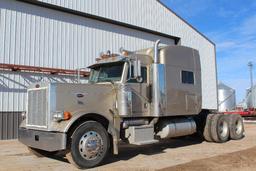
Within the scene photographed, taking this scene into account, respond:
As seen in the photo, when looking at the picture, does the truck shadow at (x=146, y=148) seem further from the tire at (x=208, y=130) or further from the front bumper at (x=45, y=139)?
the front bumper at (x=45, y=139)

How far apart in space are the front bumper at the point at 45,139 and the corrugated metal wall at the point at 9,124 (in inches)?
228

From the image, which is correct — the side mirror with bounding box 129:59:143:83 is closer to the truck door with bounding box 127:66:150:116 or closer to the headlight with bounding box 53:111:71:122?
the truck door with bounding box 127:66:150:116

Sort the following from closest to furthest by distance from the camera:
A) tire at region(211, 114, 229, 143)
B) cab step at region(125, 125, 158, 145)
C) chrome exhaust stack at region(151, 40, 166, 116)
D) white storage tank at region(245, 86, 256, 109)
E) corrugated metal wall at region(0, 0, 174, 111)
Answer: cab step at region(125, 125, 158, 145) < chrome exhaust stack at region(151, 40, 166, 116) < tire at region(211, 114, 229, 143) < corrugated metal wall at region(0, 0, 174, 111) < white storage tank at region(245, 86, 256, 109)

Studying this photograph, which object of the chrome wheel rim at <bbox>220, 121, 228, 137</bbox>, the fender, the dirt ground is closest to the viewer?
the fender

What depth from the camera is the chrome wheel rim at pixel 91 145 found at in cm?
761

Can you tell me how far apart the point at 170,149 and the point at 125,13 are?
34.4 feet

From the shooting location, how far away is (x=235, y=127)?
44.2 ft

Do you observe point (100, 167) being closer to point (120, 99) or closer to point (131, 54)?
point (120, 99)


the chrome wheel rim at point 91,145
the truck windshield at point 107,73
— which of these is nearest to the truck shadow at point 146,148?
the chrome wheel rim at point 91,145

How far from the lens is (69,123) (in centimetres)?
743

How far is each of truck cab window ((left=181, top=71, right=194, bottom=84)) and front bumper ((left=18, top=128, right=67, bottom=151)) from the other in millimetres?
5250

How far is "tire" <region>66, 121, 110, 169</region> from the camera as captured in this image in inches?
294

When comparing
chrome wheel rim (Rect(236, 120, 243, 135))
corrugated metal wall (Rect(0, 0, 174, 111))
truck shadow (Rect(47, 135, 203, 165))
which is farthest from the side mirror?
corrugated metal wall (Rect(0, 0, 174, 111))

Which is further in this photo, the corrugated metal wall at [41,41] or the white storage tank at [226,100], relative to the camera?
the white storage tank at [226,100]
